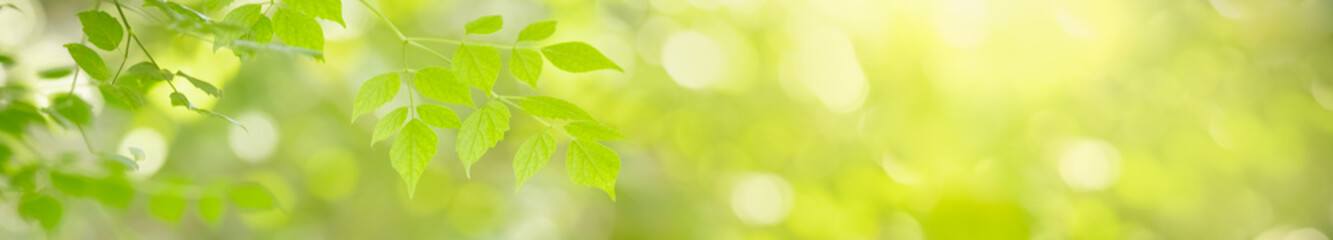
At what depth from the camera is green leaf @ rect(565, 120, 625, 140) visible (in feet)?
1.46

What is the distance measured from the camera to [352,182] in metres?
2.09

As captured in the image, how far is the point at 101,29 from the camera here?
1.33ft

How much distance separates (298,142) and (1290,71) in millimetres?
2607

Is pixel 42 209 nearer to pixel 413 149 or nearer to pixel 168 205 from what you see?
pixel 168 205

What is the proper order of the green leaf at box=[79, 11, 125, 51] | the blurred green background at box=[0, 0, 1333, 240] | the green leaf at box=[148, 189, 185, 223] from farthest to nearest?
the blurred green background at box=[0, 0, 1333, 240] < the green leaf at box=[148, 189, 185, 223] < the green leaf at box=[79, 11, 125, 51]

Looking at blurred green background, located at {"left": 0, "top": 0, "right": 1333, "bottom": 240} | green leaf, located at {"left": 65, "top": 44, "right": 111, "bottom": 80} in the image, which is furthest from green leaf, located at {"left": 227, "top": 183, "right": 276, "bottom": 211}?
blurred green background, located at {"left": 0, "top": 0, "right": 1333, "bottom": 240}

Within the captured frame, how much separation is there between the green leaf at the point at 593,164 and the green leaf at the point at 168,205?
1.71 ft

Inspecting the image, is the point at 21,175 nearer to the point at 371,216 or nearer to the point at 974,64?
the point at 371,216

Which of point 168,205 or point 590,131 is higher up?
point 590,131

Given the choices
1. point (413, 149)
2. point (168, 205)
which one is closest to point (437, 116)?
point (413, 149)

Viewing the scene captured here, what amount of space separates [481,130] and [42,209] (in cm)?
40

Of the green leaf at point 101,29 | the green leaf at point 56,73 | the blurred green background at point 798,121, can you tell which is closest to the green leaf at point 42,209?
the green leaf at point 56,73

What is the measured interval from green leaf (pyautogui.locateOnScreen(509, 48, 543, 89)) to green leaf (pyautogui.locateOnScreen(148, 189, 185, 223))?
53 cm

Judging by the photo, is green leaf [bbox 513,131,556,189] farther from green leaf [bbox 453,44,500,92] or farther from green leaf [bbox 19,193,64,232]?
green leaf [bbox 19,193,64,232]
